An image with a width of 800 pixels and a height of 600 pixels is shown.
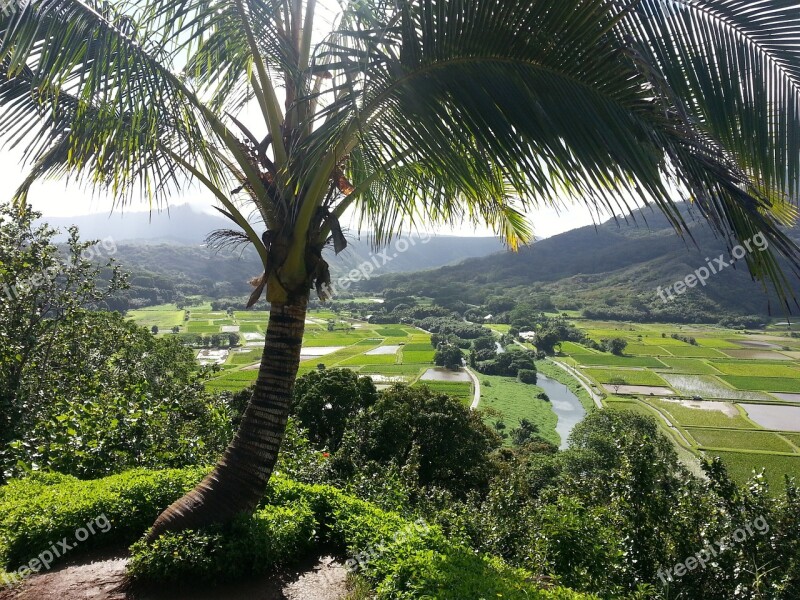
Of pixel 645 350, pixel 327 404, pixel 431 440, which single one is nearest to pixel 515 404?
pixel 431 440

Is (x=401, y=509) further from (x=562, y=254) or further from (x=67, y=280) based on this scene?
(x=562, y=254)

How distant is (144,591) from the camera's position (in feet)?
11.8

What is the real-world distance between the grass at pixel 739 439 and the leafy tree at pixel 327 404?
92.3 feet

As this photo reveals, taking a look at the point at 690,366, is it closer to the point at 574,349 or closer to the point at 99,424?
the point at 574,349

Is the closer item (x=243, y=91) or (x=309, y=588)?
(x=309, y=588)

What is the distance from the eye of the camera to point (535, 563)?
5082mm

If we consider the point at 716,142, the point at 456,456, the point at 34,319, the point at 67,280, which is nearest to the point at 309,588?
the point at 716,142

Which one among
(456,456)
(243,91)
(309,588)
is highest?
(243,91)

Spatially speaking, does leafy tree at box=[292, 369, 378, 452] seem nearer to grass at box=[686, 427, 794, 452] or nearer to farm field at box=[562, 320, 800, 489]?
farm field at box=[562, 320, 800, 489]

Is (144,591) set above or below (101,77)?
below

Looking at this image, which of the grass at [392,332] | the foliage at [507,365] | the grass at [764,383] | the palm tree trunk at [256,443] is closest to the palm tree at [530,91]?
the palm tree trunk at [256,443]

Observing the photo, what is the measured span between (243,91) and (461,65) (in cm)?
317

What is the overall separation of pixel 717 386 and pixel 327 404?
45.5m

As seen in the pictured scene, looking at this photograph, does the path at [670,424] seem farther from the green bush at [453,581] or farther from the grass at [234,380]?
the green bush at [453,581]
